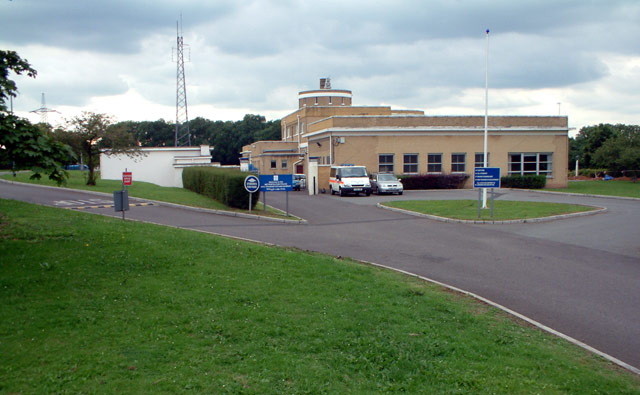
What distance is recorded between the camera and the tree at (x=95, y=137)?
27844mm

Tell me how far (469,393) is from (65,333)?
420cm

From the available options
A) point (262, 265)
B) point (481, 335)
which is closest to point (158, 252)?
point (262, 265)

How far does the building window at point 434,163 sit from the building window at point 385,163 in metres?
2.97

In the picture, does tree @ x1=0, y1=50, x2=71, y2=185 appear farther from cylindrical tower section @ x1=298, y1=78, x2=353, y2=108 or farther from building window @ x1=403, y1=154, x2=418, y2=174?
cylindrical tower section @ x1=298, y1=78, x2=353, y2=108

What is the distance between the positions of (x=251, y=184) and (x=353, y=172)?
46.6 feet

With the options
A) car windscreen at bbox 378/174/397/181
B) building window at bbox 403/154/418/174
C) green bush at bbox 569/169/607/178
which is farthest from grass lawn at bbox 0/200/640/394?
green bush at bbox 569/169/607/178

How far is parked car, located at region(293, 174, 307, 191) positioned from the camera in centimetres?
3994

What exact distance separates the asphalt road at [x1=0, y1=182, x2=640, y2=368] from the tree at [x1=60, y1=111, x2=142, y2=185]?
221 inches

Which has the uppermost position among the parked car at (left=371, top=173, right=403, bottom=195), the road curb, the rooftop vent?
the rooftop vent

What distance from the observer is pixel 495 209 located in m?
22.3

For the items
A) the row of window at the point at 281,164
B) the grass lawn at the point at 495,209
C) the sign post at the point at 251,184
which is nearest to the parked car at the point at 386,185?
the grass lawn at the point at 495,209

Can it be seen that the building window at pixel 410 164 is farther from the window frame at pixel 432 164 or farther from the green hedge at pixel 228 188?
the green hedge at pixel 228 188

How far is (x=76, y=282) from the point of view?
23.6 feet

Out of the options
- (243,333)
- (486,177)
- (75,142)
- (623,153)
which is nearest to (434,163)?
(486,177)
